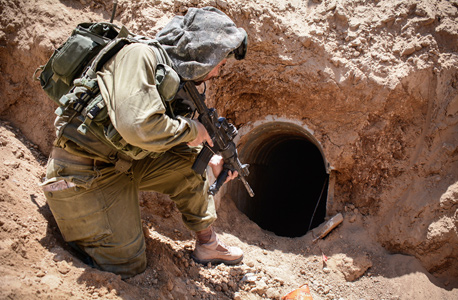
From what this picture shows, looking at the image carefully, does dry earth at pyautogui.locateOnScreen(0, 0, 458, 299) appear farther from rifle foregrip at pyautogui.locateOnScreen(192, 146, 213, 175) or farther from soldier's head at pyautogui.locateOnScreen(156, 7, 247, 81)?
soldier's head at pyautogui.locateOnScreen(156, 7, 247, 81)

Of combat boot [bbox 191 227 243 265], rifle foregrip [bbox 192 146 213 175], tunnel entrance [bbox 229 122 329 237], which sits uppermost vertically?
rifle foregrip [bbox 192 146 213 175]

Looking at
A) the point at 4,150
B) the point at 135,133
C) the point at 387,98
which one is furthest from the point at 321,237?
the point at 4,150

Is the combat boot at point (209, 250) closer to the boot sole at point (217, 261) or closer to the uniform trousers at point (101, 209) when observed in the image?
the boot sole at point (217, 261)

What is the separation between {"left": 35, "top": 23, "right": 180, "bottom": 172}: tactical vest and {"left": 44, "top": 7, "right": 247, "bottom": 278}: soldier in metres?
0.01

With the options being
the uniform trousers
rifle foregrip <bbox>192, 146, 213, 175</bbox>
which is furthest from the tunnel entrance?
the uniform trousers

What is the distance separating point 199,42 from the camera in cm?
260

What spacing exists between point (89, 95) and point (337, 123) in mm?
2880

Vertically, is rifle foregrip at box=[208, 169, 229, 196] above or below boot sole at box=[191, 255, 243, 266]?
above

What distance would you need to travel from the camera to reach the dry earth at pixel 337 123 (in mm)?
3584

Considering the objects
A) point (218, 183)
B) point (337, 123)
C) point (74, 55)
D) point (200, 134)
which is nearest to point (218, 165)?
point (218, 183)

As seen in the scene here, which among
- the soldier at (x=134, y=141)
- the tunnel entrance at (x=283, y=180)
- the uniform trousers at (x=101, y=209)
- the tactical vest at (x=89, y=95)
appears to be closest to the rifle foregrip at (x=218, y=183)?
the soldier at (x=134, y=141)

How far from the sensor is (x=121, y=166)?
2.73 metres

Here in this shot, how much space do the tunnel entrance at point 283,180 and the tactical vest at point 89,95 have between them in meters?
2.48

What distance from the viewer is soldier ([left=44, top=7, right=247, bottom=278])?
7.48 feet
